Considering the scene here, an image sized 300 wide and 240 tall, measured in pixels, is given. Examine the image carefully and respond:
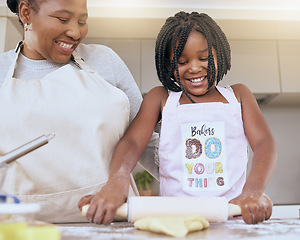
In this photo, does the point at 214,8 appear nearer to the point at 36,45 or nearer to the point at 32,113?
the point at 36,45

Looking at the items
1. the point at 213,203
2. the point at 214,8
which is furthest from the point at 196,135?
the point at 214,8

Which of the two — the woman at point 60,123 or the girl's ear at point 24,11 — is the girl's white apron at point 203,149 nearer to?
the woman at point 60,123

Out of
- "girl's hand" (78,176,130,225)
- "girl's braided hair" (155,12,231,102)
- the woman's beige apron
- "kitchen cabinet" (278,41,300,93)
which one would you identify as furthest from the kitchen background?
"girl's hand" (78,176,130,225)

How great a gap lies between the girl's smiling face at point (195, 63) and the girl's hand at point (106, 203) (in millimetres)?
377

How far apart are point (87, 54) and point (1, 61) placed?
216 millimetres

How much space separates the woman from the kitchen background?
1.45 metres

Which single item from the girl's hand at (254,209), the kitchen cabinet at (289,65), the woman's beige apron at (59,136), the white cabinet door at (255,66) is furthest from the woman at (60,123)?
the kitchen cabinet at (289,65)

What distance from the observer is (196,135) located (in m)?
0.87

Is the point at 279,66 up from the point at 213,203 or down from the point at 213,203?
up

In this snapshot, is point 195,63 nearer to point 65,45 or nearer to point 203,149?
point 203,149

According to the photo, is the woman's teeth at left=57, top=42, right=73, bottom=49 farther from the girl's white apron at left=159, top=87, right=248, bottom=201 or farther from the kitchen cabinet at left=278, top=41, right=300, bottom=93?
the kitchen cabinet at left=278, top=41, right=300, bottom=93

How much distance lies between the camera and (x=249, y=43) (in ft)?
8.41

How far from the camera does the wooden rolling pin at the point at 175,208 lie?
0.56 meters

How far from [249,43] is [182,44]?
1.85m
